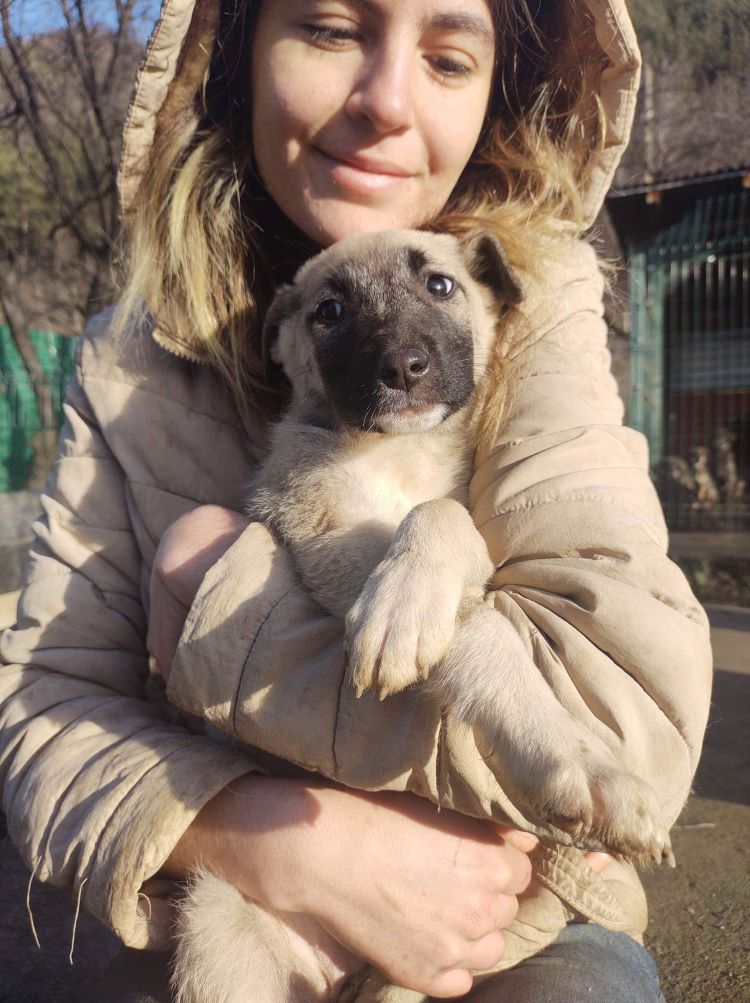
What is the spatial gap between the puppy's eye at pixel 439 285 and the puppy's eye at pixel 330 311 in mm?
254

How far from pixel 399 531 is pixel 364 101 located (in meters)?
1.09

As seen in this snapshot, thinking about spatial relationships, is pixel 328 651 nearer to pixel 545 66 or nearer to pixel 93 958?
pixel 93 958

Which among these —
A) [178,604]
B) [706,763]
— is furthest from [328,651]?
[706,763]

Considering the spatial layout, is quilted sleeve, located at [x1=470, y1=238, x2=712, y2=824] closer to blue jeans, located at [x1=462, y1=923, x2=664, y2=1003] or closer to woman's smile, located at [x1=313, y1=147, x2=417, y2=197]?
blue jeans, located at [x1=462, y1=923, x2=664, y2=1003]

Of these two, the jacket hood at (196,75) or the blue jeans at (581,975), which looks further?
the jacket hood at (196,75)

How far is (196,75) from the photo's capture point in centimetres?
224

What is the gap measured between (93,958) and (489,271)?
2.24 meters

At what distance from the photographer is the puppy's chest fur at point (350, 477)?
194cm

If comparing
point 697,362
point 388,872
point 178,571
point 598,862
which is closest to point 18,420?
point 178,571

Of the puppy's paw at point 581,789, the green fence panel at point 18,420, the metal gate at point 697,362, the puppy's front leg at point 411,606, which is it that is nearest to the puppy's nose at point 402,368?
the puppy's front leg at point 411,606

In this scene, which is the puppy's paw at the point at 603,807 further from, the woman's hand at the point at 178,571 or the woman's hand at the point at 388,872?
the woman's hand at the point at 178,571

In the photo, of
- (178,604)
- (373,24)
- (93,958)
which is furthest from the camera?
(93,958)

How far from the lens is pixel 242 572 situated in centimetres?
167

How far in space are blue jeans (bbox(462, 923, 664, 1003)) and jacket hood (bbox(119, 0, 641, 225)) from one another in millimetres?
1735
